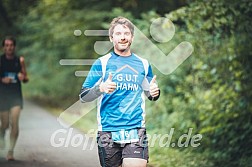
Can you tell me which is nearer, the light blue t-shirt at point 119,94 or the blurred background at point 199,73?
the light blue t-shirt at point 119,94

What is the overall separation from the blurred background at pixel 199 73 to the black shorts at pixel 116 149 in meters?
3.60

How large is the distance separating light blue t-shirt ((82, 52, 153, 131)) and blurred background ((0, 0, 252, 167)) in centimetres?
371

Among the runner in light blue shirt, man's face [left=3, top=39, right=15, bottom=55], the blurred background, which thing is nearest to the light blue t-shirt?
the runner in light blue shirt

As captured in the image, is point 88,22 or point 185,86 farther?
point 88,22

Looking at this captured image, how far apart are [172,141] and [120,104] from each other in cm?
590

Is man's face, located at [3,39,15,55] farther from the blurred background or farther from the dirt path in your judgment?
the blurred background

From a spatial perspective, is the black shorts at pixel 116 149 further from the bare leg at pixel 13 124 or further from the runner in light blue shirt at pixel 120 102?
the bare leg at pixel 13 124

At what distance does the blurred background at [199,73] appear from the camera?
354 inches

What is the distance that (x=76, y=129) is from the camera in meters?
12.7

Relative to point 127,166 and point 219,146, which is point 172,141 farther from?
point 127,166

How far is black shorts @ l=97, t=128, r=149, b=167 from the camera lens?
16.2 feet

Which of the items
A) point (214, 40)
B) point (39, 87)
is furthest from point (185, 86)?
point (39, 87)

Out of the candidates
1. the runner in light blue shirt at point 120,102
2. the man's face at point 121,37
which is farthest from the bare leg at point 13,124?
the man's face at point 121,37

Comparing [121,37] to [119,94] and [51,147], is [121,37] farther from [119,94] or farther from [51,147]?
[51,147]
